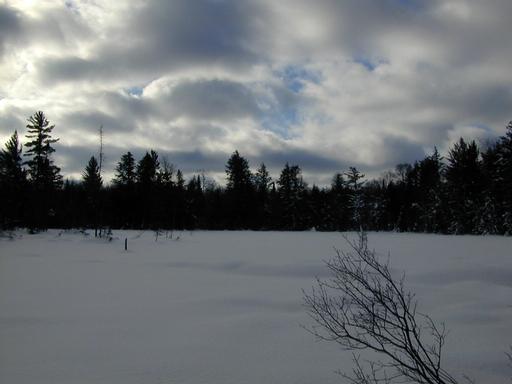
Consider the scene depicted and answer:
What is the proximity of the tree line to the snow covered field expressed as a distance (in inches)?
777

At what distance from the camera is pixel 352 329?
21.2 feet

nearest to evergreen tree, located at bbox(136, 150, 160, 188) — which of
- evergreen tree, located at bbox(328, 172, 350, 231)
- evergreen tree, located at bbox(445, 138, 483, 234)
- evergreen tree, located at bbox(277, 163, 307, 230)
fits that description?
evergreen tree, located at bbox(277, 163, 307, 230)

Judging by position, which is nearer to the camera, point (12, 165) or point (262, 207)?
point (12, 165)

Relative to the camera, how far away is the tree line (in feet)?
103

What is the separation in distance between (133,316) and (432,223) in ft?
127

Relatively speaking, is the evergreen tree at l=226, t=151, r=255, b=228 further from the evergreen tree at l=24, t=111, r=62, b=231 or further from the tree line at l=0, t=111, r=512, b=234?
the evergreen tree at l=24, t=111, r=62, b=231

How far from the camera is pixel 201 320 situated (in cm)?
703

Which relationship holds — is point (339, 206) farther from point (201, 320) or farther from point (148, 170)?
point (201, 320)

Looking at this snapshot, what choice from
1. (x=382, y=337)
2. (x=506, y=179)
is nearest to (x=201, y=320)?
(x=382, y=337)

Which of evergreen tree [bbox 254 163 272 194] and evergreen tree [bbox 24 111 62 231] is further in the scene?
evergreen tree [bbox 254 163 272 194]

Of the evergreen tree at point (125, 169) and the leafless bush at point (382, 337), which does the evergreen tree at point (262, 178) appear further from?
the leafless bush at point (382, 337)

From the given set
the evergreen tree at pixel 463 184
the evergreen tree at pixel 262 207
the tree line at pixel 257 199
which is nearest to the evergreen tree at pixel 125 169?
the tree line at pixel 257 199

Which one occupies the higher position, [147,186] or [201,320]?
[147,186]

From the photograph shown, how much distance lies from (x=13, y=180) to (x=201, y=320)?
32185 mm
